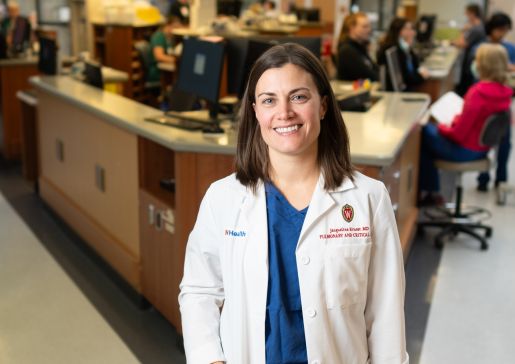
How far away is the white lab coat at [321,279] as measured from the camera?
5.18ft

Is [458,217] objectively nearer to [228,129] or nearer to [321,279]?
[228,129]

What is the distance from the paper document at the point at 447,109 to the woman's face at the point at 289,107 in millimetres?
3830

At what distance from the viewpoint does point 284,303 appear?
5.26 ft

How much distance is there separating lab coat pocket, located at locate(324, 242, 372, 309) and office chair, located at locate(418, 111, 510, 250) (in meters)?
3.51

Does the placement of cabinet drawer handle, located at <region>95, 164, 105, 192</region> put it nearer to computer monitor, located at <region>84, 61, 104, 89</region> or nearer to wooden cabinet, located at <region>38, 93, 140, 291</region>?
wooden cabinet, located at <region>38, 93, 140, 291</region>

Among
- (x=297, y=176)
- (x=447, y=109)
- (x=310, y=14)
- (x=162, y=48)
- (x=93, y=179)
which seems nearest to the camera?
(x=297, y=176)

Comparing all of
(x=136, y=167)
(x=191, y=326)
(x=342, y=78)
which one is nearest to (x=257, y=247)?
(x=191, y=326)

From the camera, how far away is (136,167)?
3963 mm

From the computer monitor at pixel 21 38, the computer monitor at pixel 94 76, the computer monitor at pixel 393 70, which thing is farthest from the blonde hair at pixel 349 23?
the computer monitor at pixel 21 38

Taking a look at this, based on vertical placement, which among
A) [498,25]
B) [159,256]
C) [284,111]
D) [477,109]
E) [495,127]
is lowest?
[159,256]

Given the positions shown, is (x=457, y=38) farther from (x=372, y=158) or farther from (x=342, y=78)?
(x=372, y=158)

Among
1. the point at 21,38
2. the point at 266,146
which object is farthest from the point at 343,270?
the point at 21,38

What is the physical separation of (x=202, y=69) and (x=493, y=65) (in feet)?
7.52

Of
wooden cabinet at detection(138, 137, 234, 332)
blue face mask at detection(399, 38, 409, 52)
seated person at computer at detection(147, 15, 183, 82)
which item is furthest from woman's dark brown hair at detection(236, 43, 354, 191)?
seated person at computer at detection(147, 15, 183, 82)
